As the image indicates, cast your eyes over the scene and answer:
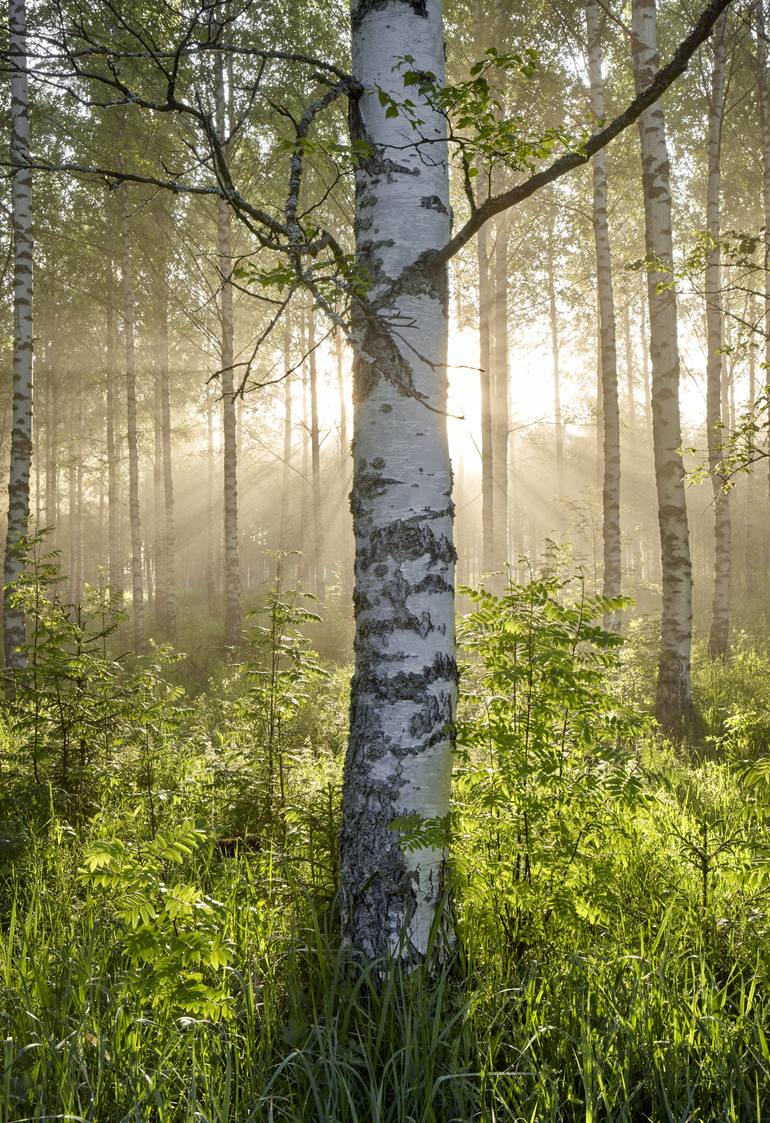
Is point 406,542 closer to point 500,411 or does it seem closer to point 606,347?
point 606,347

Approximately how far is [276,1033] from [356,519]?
1661 millimetres

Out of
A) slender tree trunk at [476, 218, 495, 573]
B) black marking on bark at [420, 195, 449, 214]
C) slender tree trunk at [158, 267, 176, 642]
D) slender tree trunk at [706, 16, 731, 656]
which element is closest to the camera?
black marking on bark at [420, 195, 449, 214]

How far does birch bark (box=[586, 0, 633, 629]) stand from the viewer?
942 centimetres

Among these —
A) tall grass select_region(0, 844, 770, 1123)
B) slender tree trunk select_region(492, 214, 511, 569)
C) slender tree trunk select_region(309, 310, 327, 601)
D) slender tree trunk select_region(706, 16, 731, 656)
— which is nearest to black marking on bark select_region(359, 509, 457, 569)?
tall grass select_region(0, 844, 770, 1123)

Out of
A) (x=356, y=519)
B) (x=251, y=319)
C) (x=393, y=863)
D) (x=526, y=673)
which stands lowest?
(x=393, y=863)

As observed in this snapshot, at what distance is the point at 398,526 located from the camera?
8.13ft

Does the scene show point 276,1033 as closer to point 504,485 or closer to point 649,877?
point 649,877

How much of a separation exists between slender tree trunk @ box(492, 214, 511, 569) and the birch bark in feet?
8.89

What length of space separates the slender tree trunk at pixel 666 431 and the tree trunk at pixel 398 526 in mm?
5299

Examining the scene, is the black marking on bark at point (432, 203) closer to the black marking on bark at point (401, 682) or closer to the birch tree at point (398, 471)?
the birch tree at point (398, 471)

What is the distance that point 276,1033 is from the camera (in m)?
2.04

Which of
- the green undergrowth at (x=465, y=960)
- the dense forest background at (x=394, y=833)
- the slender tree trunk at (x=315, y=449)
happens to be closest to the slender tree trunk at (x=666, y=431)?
the dense forest background at (x=394, y=833)

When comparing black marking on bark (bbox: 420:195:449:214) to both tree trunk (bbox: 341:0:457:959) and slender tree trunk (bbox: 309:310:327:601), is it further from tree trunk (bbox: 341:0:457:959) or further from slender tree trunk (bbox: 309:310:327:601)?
slender tree trunk (bbox: 309:310:327:601)

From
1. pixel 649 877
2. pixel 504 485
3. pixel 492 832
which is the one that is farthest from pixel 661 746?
pixel 504 485
